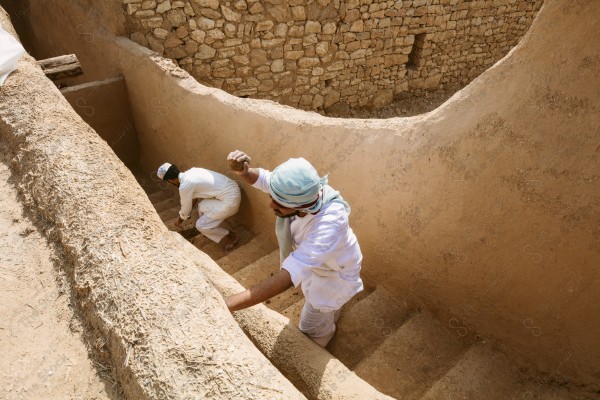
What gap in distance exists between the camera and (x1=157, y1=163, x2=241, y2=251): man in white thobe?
4156 mm

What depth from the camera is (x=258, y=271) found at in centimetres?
389

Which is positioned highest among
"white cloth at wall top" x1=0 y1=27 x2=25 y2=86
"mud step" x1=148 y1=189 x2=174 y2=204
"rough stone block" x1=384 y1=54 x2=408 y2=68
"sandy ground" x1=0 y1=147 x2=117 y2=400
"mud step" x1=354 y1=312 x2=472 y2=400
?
"white cloth at wall top" x1=0 y1=27 x2=25 y2=86

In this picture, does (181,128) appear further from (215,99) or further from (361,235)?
(361,235)

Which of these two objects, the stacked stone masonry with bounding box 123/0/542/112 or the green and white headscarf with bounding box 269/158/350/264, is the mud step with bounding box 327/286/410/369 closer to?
the green and white headscarf with bounding box 269/158/350/264

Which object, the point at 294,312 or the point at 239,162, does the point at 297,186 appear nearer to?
the point at 239,162

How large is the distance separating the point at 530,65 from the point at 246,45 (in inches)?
163

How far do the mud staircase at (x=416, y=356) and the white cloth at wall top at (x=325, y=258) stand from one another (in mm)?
546

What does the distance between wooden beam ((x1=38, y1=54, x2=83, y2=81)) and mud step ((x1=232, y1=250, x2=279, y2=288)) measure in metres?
2.65

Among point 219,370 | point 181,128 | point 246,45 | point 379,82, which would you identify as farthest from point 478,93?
point 379,82

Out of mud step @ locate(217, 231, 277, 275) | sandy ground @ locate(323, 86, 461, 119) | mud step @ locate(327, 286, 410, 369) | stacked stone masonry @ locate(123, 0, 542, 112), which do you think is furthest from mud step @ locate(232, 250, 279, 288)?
sandy ground @ locate(323, 86, 461, 119)

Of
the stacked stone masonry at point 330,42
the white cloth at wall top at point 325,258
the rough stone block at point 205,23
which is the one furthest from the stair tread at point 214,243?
the rough stone block at point 205,23

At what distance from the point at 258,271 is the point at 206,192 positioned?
948 millimetres

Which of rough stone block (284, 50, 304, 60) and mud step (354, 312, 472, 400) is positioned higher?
rough stone block (284, 50, 304, 60)

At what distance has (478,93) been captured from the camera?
262cm
